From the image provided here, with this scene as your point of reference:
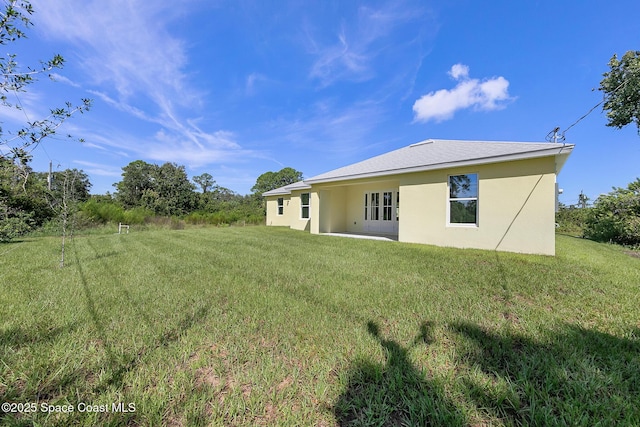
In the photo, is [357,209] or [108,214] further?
[108,214]

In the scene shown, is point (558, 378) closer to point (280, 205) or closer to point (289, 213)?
point (289, 213)

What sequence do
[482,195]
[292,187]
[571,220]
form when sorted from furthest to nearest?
[571,220], [292,187], [482,195]

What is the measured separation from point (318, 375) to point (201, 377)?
3.00 ft

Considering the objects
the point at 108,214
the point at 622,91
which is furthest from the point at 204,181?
the point at 622,91

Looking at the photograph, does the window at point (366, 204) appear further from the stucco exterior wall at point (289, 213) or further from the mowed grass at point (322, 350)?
the mowed grass at point (322, 350)

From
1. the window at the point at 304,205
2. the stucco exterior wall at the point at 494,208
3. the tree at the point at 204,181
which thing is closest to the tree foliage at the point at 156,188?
the tree at the point at 204,181

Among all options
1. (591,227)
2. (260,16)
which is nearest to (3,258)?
(260,16)

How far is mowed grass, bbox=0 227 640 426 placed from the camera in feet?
5.08

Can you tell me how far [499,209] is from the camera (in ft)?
23.4

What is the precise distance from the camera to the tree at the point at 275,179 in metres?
45.7

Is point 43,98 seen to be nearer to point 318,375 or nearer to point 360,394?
point 318,375

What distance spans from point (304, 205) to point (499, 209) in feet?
33.8

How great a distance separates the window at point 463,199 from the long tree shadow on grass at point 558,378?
561cm

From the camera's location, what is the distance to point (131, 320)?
272 centimetres
